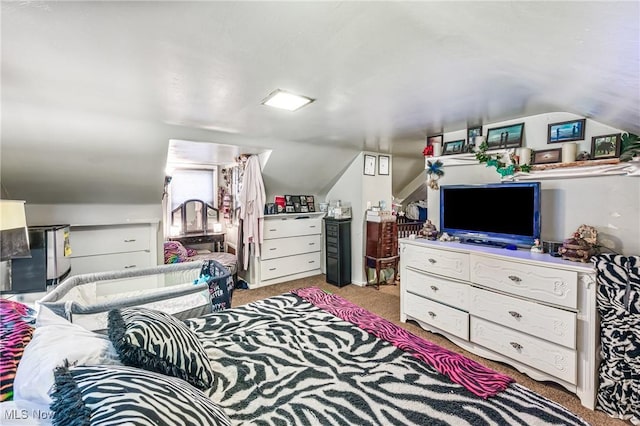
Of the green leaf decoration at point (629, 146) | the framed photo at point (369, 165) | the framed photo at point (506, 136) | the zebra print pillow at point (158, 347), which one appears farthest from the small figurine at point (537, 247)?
the zebra print pillow at point (158, 347)

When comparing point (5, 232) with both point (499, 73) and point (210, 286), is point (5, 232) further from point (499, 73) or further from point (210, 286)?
point (499, 73)

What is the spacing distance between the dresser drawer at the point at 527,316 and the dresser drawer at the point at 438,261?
0.20m

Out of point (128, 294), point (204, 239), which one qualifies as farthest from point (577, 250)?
point (204, 239)

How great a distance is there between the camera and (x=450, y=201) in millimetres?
2945

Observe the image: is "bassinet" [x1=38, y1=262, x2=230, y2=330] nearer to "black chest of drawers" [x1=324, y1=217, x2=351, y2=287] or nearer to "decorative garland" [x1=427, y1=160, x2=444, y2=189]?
"black chest of drawers" [x1=324, y1=217, x2=351, y2=287]

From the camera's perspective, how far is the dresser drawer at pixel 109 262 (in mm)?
3201

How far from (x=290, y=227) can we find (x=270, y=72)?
9.82 feet

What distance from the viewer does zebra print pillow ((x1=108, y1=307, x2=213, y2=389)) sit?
1021mm

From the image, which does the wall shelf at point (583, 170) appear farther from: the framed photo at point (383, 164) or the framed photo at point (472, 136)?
the framed photo at point (383, 164)

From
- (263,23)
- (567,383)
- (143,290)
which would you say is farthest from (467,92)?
(143,290)

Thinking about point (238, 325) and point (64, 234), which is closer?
point (238, 325)

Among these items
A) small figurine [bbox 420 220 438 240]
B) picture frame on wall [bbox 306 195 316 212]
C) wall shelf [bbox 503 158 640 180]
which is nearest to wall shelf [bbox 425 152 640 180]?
wall shelf [bbox 503 158 640 180]

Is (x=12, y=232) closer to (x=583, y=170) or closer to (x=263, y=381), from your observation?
(x=263, y=381)

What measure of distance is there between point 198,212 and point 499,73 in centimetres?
492
